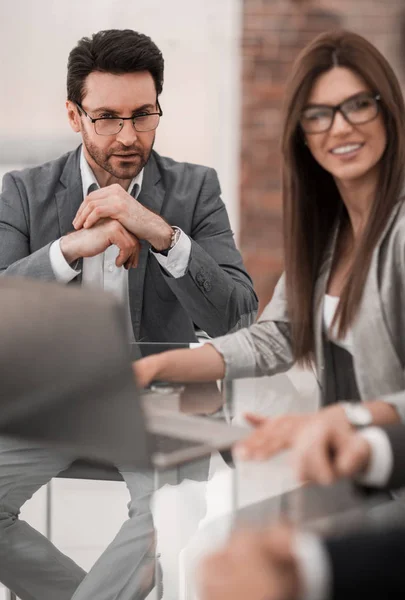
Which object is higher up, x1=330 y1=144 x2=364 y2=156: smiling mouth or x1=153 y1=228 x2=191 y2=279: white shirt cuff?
x1=330 y1=144 x2=364 y2=156: smiling mouth

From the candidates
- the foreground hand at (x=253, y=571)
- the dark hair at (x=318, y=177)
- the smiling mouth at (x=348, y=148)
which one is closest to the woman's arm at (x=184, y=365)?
the dark hair at (x=318, y=177)

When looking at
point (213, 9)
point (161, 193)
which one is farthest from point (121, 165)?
point (213, 9)

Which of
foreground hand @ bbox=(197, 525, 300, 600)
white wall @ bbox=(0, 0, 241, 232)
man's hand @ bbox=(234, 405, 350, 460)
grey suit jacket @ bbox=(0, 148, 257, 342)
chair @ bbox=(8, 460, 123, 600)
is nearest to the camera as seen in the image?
foreground hand @ bbox=(197, 525, 300, 600)

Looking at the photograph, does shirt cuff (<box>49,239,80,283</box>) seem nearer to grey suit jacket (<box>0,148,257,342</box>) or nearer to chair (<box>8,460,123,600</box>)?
grey suit jacket (<box>0,148,257,342</box>)

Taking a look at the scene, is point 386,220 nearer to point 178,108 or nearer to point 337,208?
point 337,208

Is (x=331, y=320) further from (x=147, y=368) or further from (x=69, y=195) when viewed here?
(x=69, y=195)

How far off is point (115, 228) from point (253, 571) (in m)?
1.31

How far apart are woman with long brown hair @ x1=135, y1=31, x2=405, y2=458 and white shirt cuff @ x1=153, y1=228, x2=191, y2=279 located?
545mm

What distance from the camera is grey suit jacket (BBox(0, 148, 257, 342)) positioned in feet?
7.04

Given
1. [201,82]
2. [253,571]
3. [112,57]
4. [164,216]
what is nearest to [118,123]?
[112,57]

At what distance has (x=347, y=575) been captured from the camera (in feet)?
2.35

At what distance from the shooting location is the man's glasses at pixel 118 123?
210 cm

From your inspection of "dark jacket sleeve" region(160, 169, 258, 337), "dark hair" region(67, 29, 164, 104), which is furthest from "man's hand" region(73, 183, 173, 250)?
"dark hair" region(67, 29, 164, 104)

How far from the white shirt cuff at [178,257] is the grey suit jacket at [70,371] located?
3.18 ft
